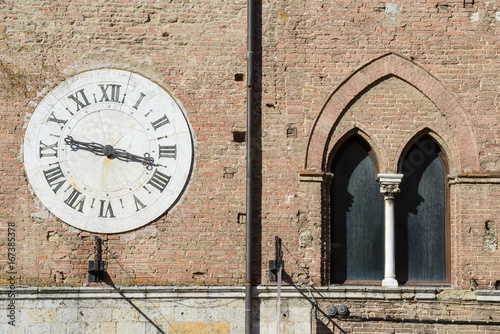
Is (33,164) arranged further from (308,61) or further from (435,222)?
(435,222)

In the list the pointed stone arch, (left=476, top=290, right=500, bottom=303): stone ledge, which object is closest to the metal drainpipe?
the pointed stone arch

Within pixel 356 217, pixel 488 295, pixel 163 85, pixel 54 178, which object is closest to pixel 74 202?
pixel 54 178

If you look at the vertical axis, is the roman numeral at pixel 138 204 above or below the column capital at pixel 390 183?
below

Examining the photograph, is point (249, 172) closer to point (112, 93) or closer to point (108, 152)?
point (108, 152)

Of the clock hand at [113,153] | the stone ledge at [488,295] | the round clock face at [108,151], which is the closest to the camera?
the stone ledge at [488,295]

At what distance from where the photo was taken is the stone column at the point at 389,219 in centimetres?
1281

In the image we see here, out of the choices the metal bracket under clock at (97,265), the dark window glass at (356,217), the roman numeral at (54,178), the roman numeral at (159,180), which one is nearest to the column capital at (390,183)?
the dark window glass at (356,217)

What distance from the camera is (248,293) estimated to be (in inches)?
491

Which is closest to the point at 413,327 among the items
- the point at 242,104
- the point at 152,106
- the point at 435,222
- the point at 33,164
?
the point at 435,222

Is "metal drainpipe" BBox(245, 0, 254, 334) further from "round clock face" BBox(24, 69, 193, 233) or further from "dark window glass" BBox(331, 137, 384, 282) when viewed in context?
"dark window glass" BBox(331, 137, 384, 282)

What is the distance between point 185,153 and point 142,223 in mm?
1200

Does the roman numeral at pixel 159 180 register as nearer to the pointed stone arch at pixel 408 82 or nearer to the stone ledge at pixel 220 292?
the stone ledge at pixel 220 292

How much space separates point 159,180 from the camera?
1287 centimetres

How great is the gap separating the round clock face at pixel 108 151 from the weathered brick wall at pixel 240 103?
0.18 meters
